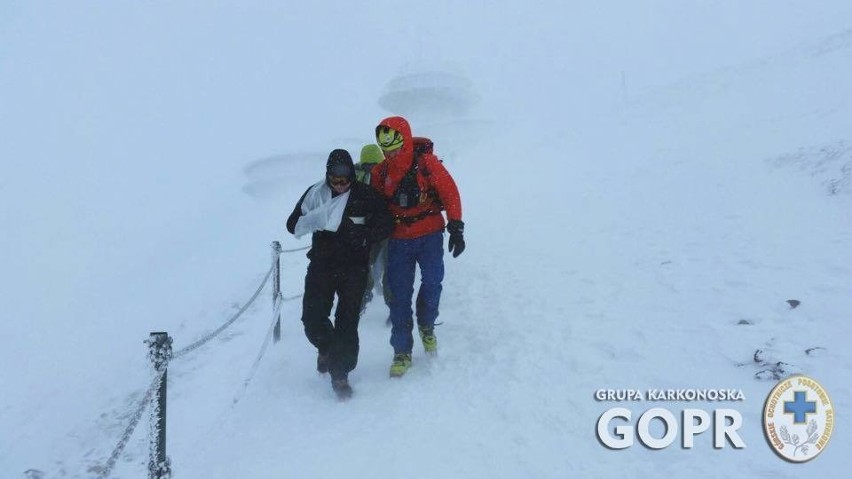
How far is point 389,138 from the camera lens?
14.9 feet

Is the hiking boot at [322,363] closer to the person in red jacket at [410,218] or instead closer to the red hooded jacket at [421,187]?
the person in red jacket at [410,218]

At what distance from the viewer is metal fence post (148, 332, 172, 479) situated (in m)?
3.16

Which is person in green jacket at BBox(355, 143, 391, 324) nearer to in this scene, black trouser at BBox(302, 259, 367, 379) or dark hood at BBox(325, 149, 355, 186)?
black trouser at BBox(302, 259, 367, 379)

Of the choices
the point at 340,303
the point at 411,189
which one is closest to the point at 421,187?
the point at 411,189

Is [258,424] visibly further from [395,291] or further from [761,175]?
[761,175]

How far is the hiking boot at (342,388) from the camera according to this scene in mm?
4605

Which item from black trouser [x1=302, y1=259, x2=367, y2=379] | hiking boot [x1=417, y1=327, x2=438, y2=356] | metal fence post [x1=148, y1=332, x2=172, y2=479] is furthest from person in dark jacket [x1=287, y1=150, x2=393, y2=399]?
metal fence post [x1=148, y1=332, x2=172, y2=479]

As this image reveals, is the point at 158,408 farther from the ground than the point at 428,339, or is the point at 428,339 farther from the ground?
the point at 158,408

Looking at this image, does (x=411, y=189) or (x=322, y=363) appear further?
(x=322, y=363)

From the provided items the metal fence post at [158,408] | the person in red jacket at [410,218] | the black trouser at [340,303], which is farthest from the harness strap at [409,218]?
the metal fence post at [158,408]

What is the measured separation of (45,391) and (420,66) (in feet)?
168

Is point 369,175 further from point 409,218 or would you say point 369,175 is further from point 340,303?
point 340,303

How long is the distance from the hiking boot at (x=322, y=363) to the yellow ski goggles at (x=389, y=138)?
2.06 meters

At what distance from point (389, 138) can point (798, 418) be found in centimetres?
361
